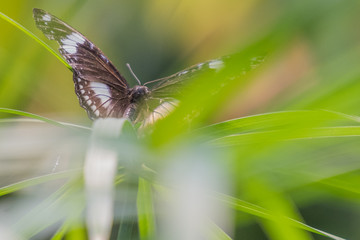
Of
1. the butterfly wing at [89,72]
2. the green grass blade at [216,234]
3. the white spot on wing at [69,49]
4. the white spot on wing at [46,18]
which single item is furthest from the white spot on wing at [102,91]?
the green grass blade at [216,234]

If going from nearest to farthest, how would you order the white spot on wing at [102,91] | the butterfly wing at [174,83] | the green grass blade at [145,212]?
the green grass blade at [145,212], the butterfly wing at [174,83], the white spot on wing at [102,91]

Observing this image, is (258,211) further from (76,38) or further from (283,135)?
(76,38)

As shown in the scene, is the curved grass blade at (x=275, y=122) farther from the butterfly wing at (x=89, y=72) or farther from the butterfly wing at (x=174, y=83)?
the butterfly wing at (x=89, y=72)

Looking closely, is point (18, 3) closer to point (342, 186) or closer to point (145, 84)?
point (145, 84)

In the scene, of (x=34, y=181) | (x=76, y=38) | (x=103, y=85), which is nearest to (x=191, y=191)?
(x=34, y=181)

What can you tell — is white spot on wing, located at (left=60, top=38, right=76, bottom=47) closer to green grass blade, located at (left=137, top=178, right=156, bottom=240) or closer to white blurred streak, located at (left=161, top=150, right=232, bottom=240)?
green grass blade, located at (left=137, top=178, right=156, bottom=240)

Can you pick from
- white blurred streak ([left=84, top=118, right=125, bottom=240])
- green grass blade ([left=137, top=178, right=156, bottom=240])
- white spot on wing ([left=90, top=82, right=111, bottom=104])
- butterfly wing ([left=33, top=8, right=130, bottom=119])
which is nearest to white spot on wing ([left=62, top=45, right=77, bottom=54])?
butterfly wing ([left=33, top=8, right=130, bottom=119])
